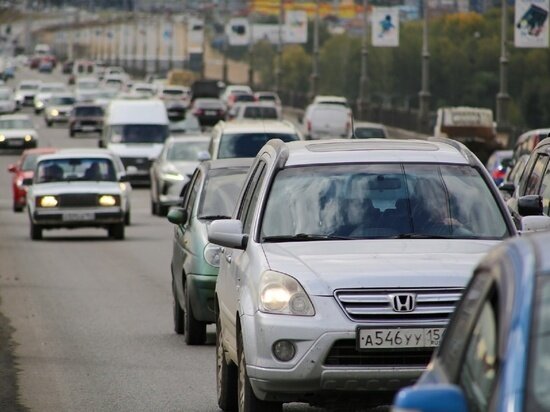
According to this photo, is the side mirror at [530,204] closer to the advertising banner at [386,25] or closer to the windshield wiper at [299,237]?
the windshield wiper at [299,237]

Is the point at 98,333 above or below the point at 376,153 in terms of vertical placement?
below

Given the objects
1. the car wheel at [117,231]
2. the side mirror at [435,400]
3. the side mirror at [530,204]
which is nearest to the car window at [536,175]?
the side mirror at [530,204]

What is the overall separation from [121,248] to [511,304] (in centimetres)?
2548

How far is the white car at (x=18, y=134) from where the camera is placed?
69.5 metres

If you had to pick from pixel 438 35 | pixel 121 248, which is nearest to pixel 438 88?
pixel 438 35

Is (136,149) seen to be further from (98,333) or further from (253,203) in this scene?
(253,203)

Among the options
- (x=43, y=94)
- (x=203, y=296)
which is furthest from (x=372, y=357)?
(x=43, y=94)

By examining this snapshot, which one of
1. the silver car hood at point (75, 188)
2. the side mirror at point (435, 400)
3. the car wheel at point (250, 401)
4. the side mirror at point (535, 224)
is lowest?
the silver car hood at point (75, 188)

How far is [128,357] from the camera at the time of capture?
14.0m

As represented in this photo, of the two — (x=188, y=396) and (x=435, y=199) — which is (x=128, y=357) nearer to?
(x=188, y=396)

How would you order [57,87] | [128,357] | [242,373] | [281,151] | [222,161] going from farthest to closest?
1. [57,87]
2. [222,161]
3. [128,357]
4. [281,151]
5. [242,373]

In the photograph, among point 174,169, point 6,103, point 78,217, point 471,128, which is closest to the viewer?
point 78,217

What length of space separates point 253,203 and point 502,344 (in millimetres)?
5839

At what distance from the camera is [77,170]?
3266cm
